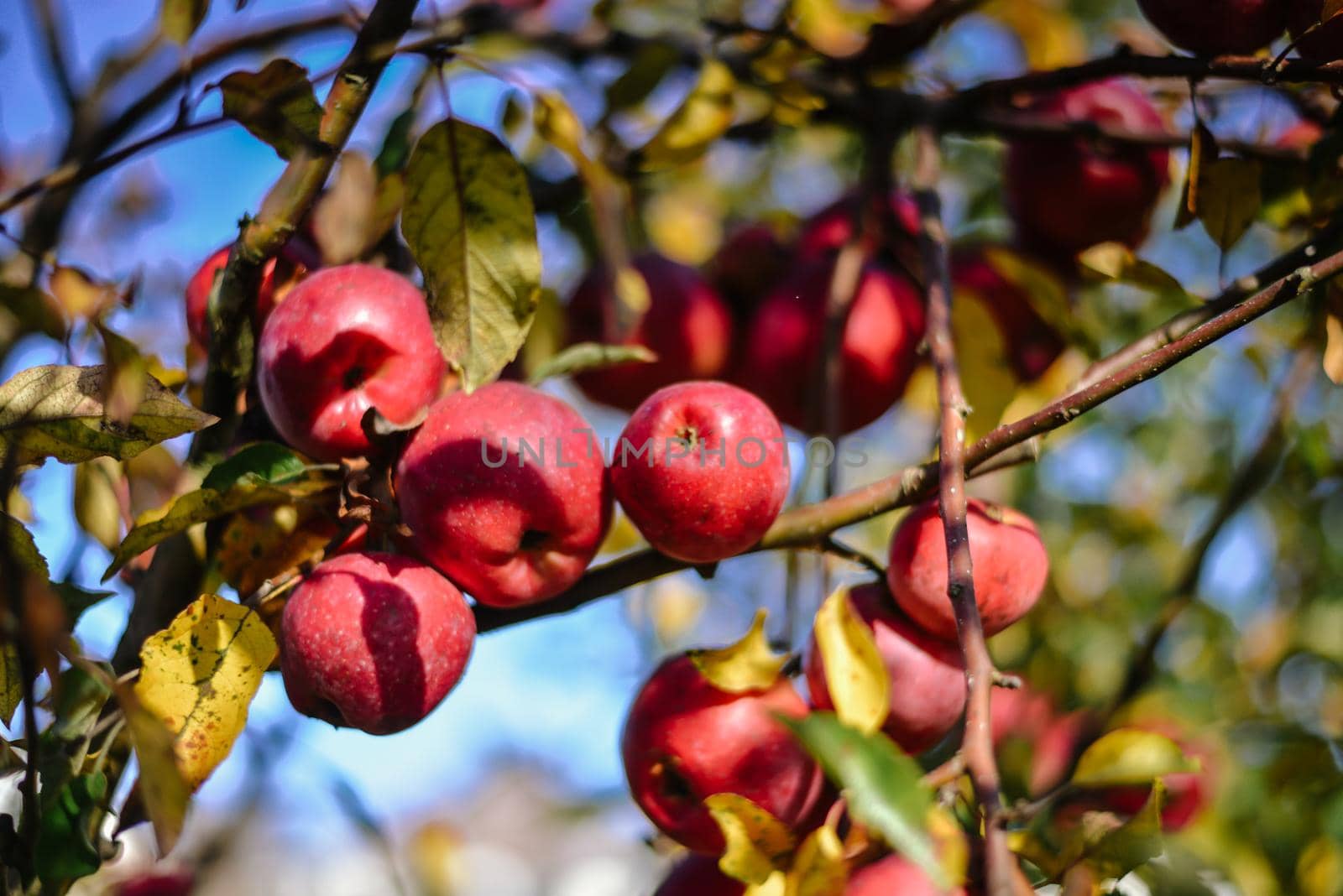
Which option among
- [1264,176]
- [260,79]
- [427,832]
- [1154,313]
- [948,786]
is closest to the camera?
[948,786]

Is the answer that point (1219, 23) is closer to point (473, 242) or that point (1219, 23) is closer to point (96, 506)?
point (473, 242)

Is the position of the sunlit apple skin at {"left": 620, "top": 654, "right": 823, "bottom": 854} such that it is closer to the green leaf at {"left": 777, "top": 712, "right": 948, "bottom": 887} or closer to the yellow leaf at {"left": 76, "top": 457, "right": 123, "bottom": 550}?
the green leaf at {"left": 777, "top": 712, "right": 948, "bottom": 887}

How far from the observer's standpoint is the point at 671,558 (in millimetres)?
833

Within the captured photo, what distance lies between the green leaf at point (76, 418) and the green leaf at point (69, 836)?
0.20m

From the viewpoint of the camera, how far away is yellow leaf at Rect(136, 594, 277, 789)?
69 centimetres

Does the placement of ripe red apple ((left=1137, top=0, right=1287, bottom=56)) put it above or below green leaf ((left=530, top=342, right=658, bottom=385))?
above

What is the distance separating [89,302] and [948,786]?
2.69 ft

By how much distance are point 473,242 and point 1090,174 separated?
2.25ft

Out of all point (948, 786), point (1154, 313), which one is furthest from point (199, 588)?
point (1154, 313)

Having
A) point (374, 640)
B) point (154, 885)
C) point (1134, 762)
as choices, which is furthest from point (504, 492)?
point (154, 885)

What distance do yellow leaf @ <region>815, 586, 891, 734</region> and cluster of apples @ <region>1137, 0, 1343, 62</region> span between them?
20.6 inches

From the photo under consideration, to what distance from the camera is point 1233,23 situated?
0.83 metres

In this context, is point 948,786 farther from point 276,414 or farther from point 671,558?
point 276,414

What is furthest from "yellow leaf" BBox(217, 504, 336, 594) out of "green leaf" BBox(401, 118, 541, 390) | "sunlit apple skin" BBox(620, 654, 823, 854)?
"sunlit apple skin" BBox(620, 654, 823, 854)
